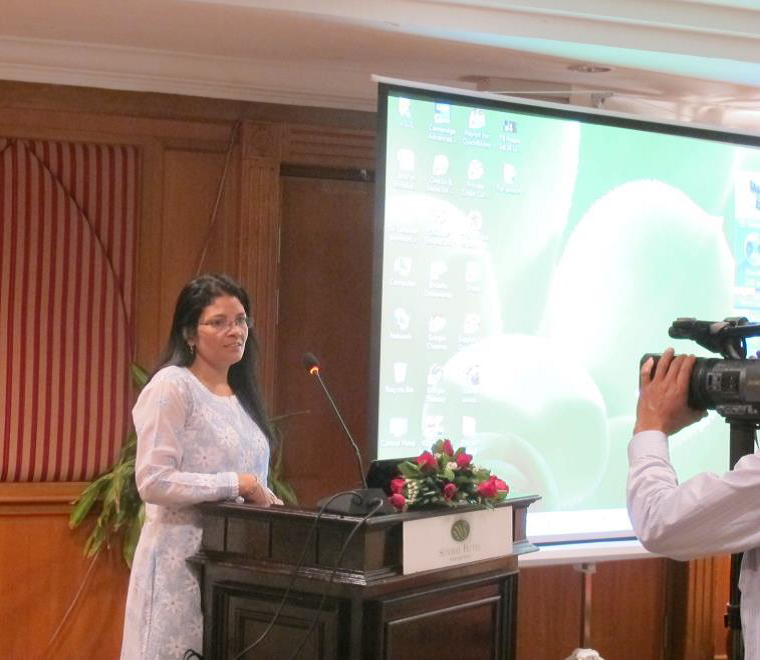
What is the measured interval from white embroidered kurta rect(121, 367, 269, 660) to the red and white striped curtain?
4.91ft

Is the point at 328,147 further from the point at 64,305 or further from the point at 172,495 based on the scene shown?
the point at 172,495

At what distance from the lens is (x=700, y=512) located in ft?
5.37

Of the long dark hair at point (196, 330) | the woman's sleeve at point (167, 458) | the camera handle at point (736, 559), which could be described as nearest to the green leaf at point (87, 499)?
the long dark hair at point (196, 330)

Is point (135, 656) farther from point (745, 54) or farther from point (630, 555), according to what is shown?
point (745, 54)

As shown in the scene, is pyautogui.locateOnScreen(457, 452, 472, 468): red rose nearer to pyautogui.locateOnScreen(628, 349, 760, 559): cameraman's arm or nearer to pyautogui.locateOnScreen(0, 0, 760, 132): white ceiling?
pyautogui.locateOnScreen(628, 349, 760, 559): cameraman's arm

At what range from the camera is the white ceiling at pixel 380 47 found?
11.9 ft

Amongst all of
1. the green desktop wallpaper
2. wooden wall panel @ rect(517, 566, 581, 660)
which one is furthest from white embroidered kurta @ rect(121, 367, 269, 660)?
wooden wall panel @ rect(517, 566, 581, 660)

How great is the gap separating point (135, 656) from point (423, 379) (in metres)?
1.42

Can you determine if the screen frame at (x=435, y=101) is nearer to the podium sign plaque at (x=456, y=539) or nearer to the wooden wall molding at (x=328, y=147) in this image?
the wooden wall molding at (x=328, y=147)

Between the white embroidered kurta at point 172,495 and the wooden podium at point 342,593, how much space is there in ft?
0.22

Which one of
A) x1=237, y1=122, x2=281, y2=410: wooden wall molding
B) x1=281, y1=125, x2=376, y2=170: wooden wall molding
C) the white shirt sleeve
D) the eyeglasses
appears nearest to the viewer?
the white shirt sleeve

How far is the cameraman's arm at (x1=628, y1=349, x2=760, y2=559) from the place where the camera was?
1636mm

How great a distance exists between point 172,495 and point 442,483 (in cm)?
61

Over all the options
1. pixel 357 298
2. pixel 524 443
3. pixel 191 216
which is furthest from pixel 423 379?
pixel 191 216
